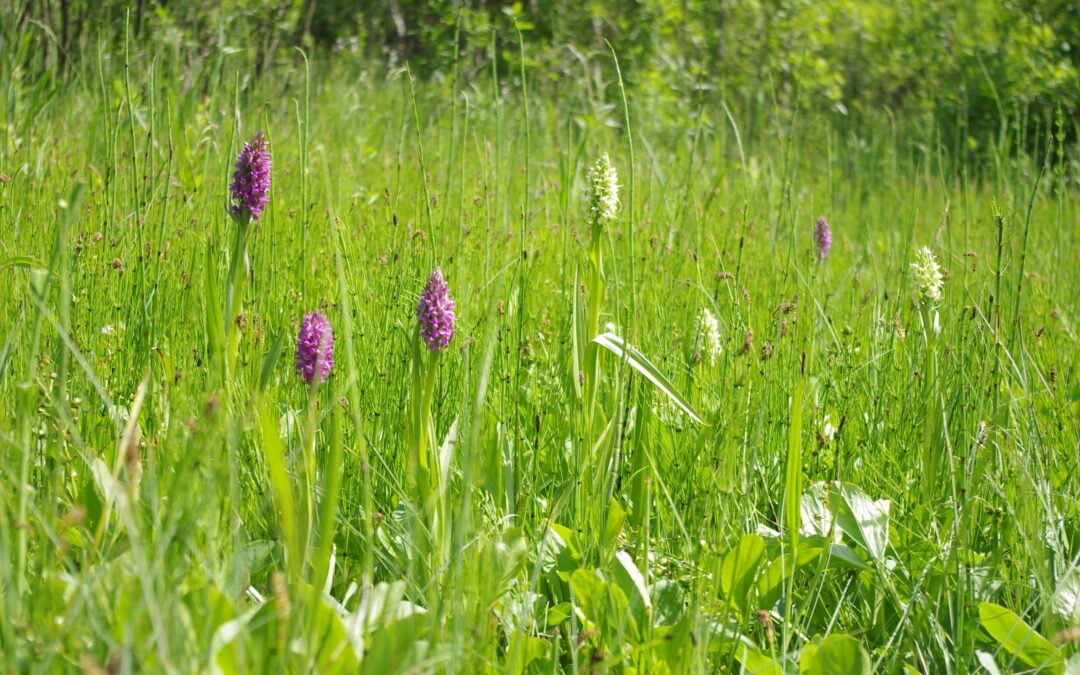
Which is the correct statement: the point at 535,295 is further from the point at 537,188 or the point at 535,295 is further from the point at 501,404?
the point at 537,188

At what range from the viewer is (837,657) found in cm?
126

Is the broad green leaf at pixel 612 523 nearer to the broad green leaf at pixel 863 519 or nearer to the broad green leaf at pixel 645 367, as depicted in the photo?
the broad green leaf at pixel 645 367

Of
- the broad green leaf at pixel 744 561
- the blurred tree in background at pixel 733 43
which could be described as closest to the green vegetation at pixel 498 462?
the broad green leaf at pixel 744 561

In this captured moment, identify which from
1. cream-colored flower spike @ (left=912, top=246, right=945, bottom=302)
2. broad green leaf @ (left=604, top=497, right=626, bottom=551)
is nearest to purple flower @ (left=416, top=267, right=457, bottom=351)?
broad green leaf @ (left=604, top=497, right=626, bottom=551)

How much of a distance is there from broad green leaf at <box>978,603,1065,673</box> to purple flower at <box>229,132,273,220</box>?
122 cm

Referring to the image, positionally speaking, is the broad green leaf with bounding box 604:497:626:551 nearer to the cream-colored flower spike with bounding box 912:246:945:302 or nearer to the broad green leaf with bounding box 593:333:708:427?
the broad green leaf with bounding box 593:333:708:427

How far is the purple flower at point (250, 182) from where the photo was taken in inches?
58.2

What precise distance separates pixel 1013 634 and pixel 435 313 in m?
0.94

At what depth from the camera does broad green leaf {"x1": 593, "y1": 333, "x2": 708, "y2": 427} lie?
1.42 m

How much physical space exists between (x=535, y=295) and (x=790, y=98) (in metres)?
6.39

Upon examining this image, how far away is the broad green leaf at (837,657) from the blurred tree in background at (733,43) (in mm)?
4889

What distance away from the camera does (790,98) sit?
8250 mm

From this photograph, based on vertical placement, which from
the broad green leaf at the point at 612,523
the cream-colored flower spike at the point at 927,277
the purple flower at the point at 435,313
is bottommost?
the broad green leaf at the point at 612,523

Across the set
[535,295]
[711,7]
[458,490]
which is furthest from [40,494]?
[711,7]
